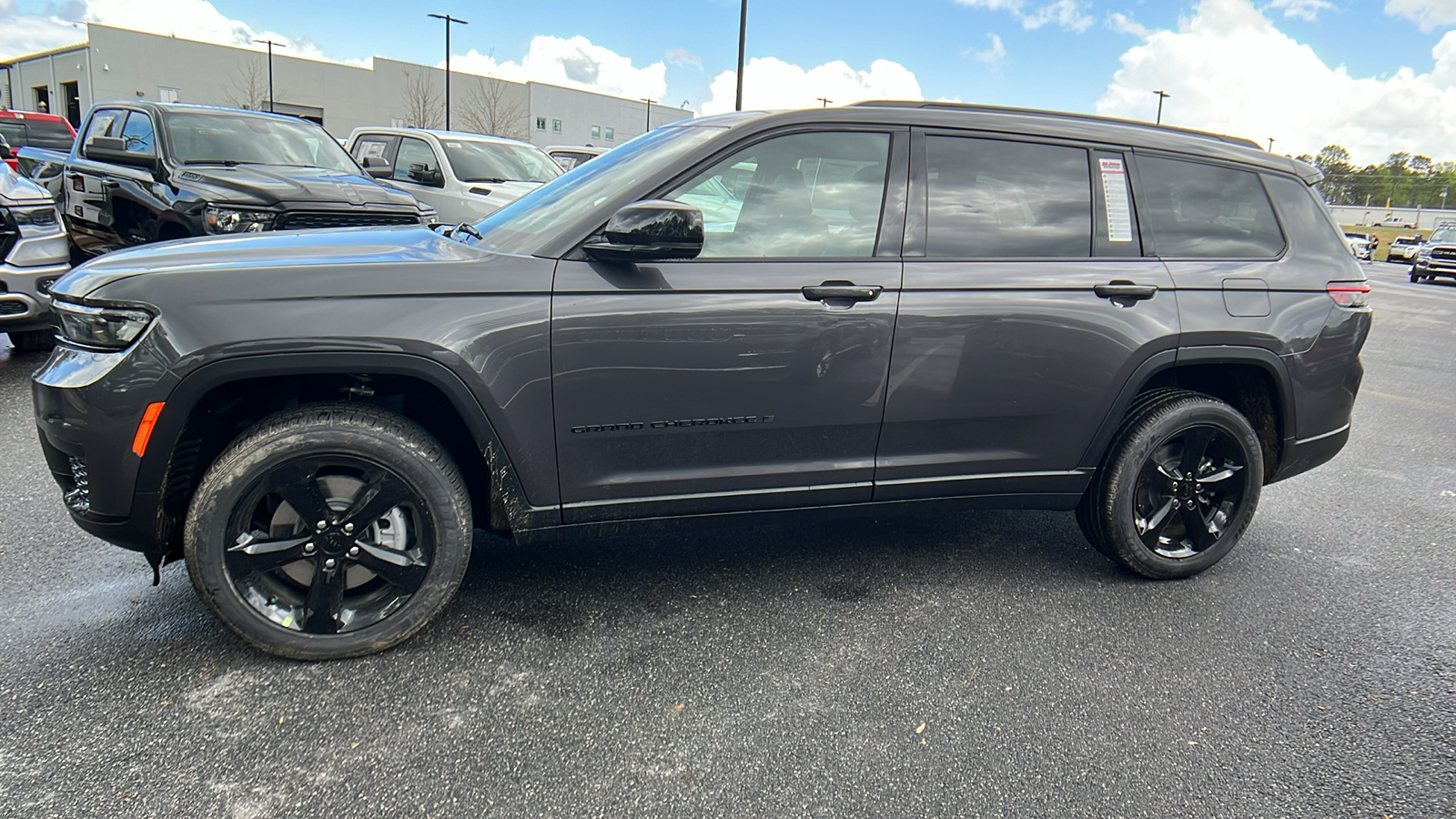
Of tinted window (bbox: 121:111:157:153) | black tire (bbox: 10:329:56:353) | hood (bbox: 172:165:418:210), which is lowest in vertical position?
black tire (bbox: 10:329:56:353)

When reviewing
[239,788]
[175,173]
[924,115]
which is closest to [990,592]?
[924,115]

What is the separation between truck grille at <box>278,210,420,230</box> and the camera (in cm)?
673

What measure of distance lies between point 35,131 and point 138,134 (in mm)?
12412

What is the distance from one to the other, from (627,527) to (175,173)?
6168 millimetres

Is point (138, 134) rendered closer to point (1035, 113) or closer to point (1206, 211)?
point (1035, 113)

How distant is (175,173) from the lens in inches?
275

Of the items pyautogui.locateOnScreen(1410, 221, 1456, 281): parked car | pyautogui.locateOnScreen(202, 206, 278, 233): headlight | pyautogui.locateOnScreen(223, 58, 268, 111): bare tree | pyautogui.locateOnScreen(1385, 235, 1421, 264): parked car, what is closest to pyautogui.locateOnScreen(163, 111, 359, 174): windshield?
pyautogui.locateOnScreen(202, 206, 278, 233): headlight

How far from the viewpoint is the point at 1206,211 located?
3443 millimetres

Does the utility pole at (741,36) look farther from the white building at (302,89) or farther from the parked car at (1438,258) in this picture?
the white building at (302,89)

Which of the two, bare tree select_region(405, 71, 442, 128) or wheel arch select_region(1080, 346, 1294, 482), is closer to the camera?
wheel arch select_region(1080, 346, 1294, 482)

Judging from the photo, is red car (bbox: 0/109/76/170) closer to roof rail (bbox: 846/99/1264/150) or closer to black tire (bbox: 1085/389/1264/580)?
roof rail (bbox: 846/99/1264/150)

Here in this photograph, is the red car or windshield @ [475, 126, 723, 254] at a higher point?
the red car

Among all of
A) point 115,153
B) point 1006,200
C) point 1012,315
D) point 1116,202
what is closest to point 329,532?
point 1012,315

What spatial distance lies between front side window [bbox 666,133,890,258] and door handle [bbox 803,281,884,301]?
0.13m
